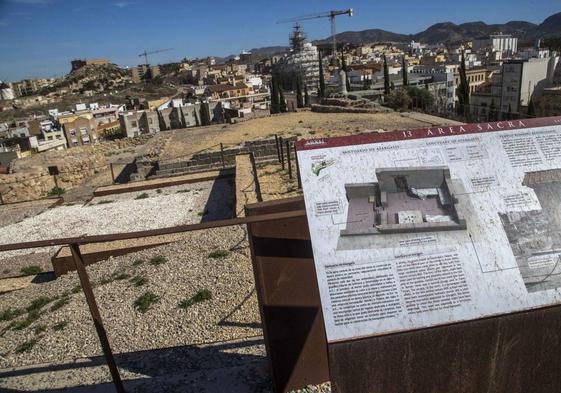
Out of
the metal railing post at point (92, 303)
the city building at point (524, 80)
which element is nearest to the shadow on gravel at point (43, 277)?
the metal railing post at point (92, 303)

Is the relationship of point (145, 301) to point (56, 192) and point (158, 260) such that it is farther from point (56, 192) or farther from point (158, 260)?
point (56, 192)

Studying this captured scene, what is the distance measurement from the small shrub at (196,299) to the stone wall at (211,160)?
432 inches

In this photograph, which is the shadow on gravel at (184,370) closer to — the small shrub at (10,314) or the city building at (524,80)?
the small shrub at (10,314)

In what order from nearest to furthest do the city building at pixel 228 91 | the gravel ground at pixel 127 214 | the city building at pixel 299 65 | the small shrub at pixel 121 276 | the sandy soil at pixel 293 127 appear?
the small shrub at pixel 121 276 → the gravel ground at pixel 127 214 → the sandy soil at pixel 293 127 → the city building at pixel 228 91 → the city building at pixel 299 65

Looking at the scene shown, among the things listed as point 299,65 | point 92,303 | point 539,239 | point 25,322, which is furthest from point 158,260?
point 299,65

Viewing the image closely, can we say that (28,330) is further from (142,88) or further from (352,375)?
(142,88)

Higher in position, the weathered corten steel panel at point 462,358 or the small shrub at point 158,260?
the weathered corten steel panel at point 462,358

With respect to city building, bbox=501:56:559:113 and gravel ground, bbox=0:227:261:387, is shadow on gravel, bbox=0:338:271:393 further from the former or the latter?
city building, bbox=501:56:559:113

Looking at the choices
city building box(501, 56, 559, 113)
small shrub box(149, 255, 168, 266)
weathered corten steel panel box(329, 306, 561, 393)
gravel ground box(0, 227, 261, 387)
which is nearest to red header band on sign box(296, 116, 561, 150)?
weathered corten steel panel box(329, 306, 561, 393)

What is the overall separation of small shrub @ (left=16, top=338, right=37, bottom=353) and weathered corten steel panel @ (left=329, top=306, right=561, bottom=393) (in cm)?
413

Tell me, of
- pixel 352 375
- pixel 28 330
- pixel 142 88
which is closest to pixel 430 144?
pixel 352 375

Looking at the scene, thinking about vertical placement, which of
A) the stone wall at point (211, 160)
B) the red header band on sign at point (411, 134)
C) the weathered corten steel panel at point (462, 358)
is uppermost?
the red header band on sign at point (411, 134)

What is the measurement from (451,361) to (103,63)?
16767cm

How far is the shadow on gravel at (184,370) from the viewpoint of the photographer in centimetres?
Answer: 321
